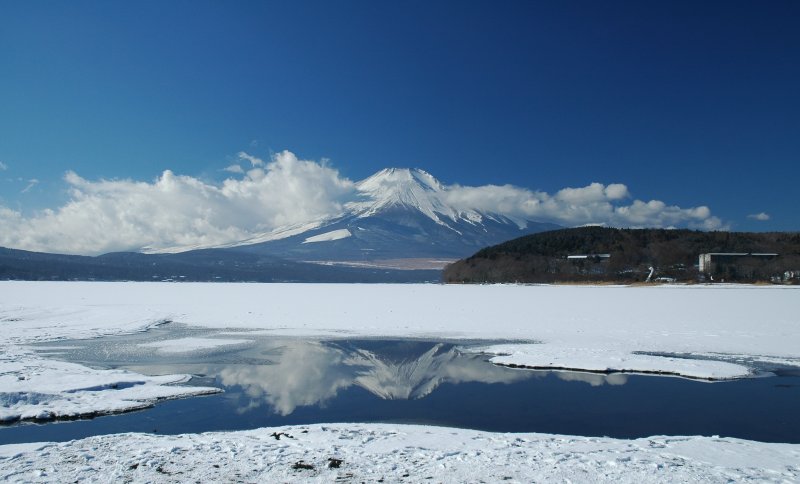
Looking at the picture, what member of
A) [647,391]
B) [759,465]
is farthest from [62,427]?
[647,391]

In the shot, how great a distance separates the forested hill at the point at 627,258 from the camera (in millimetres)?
86500

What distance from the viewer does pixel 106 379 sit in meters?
12.1

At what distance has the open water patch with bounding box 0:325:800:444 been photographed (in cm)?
912

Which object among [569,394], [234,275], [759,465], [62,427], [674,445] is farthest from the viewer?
[234,275]

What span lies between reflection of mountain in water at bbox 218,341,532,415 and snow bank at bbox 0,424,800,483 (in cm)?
249

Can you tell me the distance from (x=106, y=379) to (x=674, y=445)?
1091 centimetres

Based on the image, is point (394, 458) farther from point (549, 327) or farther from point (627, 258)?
point (627, 258)

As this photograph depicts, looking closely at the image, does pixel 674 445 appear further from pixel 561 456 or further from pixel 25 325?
pixel 25 325

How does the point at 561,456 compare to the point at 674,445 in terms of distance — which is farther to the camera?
the point at 674,445

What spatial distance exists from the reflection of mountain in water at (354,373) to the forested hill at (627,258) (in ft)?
262

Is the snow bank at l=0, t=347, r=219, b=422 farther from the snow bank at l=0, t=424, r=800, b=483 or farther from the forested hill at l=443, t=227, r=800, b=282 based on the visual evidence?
the forested hill at l=443, t=227, r=800, b=282

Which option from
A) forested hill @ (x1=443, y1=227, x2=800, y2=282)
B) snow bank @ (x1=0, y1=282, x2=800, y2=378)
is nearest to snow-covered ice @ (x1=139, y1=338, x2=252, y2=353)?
snow bank @ (x1=0, y1=282, x2=800, y2=378)

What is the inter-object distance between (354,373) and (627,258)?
299ft


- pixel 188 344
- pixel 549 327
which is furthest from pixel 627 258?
pixel 188 344
